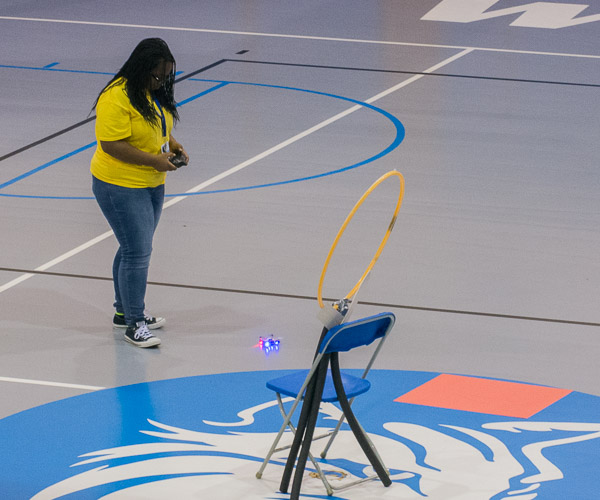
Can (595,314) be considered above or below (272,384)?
below

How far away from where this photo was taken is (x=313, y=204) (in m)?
11.7

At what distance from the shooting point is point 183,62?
18.4m

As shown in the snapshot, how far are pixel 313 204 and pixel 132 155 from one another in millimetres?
4146

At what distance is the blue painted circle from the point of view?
6238mm

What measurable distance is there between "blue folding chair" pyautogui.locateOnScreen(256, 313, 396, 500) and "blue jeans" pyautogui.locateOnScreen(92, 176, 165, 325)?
2314 mm

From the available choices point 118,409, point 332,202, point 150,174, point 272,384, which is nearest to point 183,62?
point 332,202

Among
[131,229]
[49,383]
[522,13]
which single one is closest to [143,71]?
[131,229]

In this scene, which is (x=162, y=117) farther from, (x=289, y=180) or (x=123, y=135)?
(x=289, y=180)

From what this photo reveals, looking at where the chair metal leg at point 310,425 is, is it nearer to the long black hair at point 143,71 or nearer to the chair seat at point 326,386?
the chair seat at point 326,386

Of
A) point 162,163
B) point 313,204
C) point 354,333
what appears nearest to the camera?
point 354,333

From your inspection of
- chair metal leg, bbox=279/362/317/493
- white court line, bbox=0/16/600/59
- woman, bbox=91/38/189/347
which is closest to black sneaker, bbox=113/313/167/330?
woman, bbox=91/38/189/347

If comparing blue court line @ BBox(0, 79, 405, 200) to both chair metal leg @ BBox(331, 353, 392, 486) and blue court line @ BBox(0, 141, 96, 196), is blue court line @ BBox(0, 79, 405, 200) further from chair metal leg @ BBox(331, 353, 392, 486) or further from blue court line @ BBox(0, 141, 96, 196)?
chair metal leg @ BBox(331, 353, 392, 486)

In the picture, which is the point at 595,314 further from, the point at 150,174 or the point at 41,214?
the point at 41,214

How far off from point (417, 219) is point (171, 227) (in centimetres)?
228
